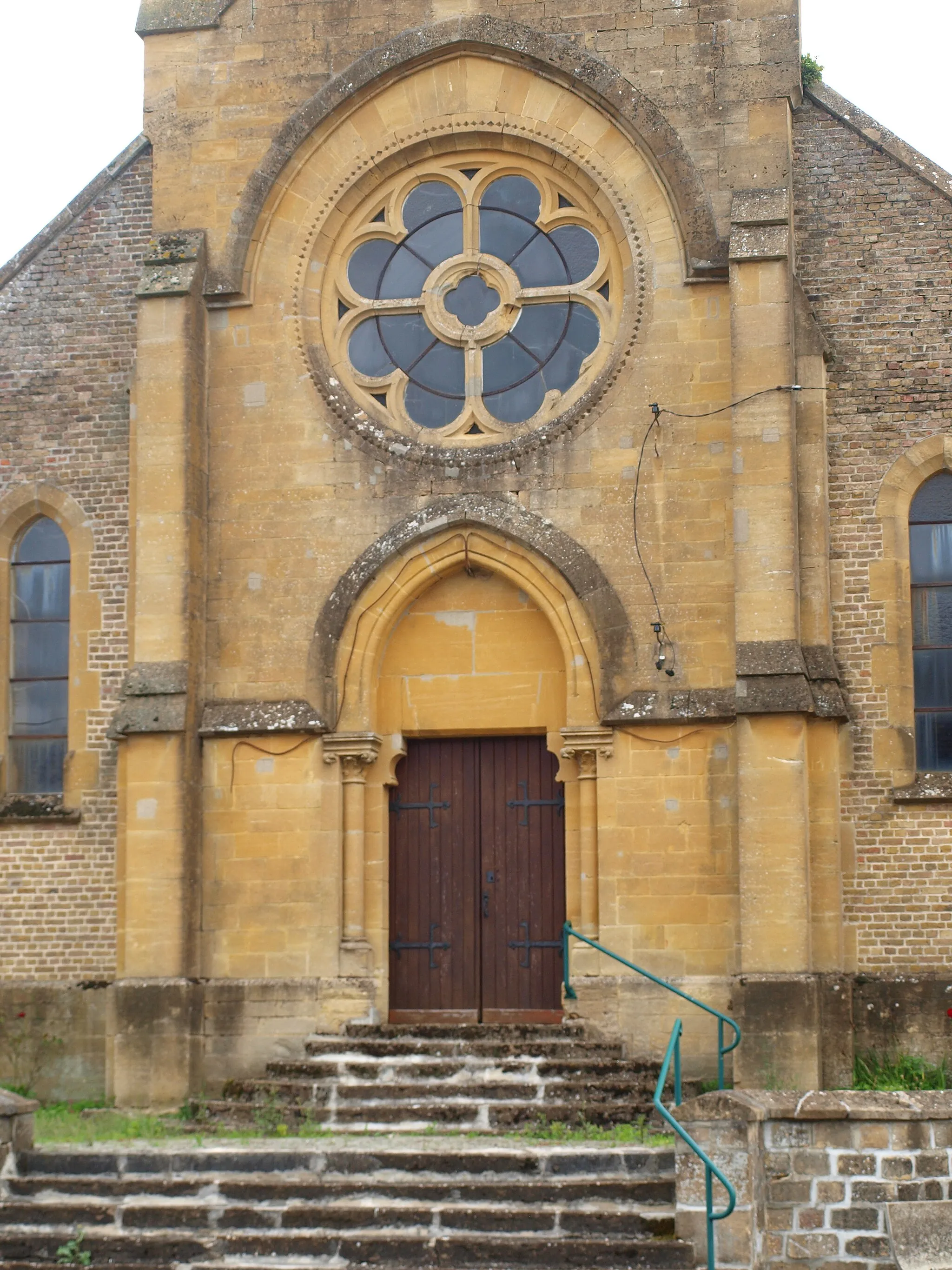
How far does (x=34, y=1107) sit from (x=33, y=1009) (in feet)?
9.10

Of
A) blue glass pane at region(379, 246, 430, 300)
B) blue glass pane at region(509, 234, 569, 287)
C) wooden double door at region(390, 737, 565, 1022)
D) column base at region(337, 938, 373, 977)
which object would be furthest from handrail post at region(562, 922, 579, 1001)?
blue glass pane at region(379, 246, 430, 300)

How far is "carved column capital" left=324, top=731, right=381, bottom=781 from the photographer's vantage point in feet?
47.8

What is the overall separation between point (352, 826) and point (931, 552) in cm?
538

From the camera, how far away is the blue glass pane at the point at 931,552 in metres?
14.9

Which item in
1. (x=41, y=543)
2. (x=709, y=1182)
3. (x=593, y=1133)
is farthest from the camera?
(x=41, y=543)

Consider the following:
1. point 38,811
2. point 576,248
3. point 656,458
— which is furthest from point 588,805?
point 38,811

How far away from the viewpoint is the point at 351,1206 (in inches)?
445

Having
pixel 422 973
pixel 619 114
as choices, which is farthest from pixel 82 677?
pixel 619 114

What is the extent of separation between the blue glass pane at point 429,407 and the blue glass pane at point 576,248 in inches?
59.2

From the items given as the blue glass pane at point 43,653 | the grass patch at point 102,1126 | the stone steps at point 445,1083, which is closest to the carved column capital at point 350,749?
the stone steps at point 445,1083

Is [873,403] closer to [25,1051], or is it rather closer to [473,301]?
[473,301]

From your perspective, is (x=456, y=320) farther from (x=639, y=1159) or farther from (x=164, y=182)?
(x=639, y=1159)

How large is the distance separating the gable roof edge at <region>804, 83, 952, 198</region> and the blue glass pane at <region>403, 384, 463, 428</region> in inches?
165

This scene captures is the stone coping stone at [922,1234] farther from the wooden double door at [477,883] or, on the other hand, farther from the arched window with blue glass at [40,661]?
the arched window with blue glass at [40,661]
